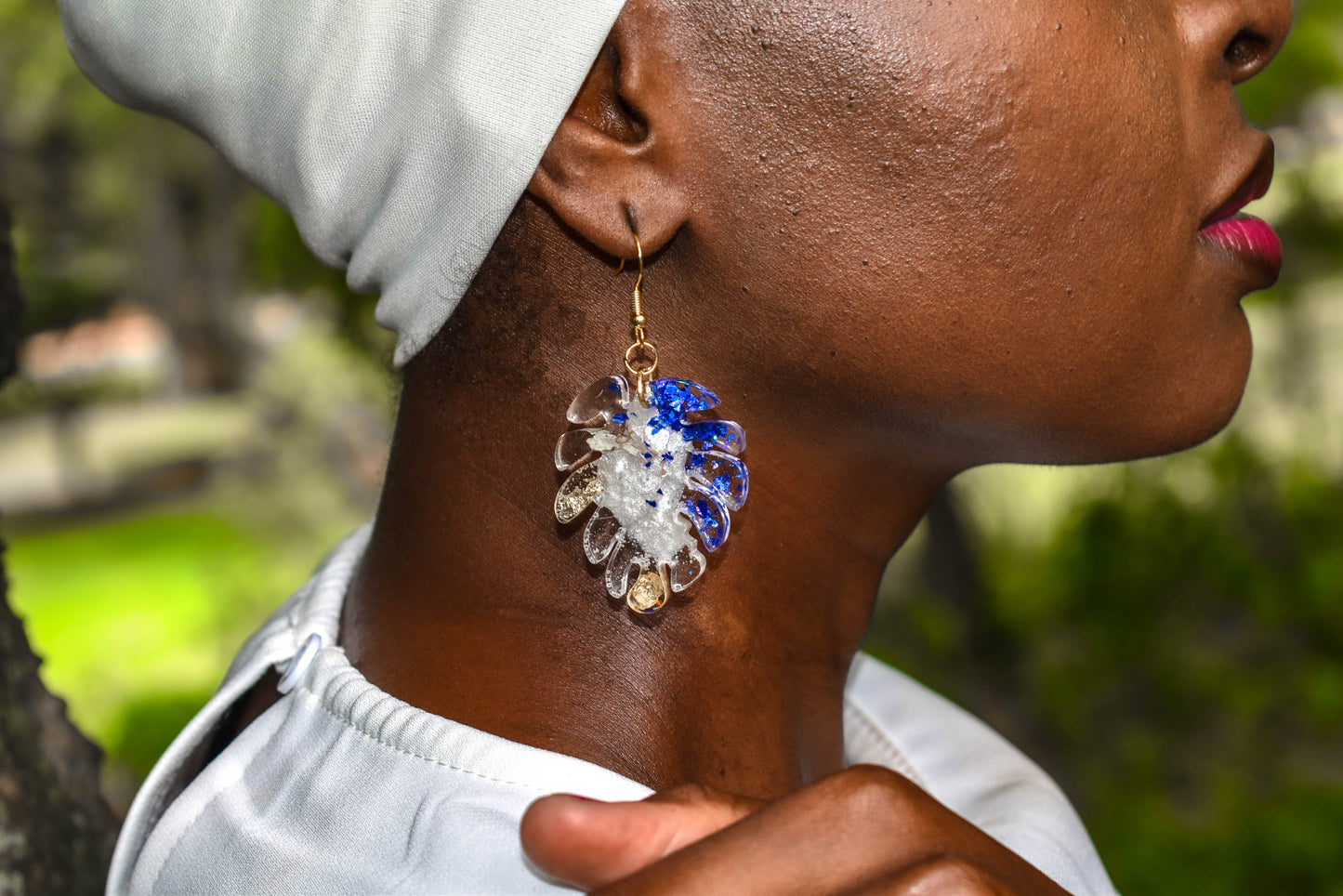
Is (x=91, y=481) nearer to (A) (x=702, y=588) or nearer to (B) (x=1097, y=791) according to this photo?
→ (B) (x=1097, y=791)

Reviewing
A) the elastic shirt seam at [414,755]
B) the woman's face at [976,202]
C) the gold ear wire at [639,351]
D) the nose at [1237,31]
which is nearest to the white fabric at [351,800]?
the elastic shirt seam at [414,755]

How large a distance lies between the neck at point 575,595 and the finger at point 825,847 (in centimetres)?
28

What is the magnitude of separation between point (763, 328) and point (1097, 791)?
4.45m

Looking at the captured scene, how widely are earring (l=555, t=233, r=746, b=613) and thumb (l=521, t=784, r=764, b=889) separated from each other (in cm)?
28

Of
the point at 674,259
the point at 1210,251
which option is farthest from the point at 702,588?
the point at 1210,251

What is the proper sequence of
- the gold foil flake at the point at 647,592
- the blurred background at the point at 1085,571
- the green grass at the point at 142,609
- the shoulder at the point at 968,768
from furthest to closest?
the green grass at the point at 142,609 → the blurred background at the point at 1085,571 → the shoulder at the point at 968,768 → the gold foil flake at the point at 647,592

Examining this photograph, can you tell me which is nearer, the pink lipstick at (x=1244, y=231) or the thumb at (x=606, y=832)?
the thumb at (x=606, y=832)

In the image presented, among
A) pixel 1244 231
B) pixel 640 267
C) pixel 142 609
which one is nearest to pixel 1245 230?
pixel 1244 231

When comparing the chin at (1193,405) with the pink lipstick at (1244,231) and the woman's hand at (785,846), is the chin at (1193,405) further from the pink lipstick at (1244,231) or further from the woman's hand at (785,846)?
the woman's hand at (785,846)

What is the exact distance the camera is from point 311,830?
1.22 meters

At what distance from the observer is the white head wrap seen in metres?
1.15

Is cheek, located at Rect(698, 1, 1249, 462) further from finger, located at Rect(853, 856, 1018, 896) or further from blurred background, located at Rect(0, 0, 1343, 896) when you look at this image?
blurred background, located at Rect(0, 0, 1343, 896)

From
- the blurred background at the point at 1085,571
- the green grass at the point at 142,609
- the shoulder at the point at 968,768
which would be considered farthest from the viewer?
the green grass at the point at 142,609

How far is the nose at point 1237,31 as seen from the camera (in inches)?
50.3
